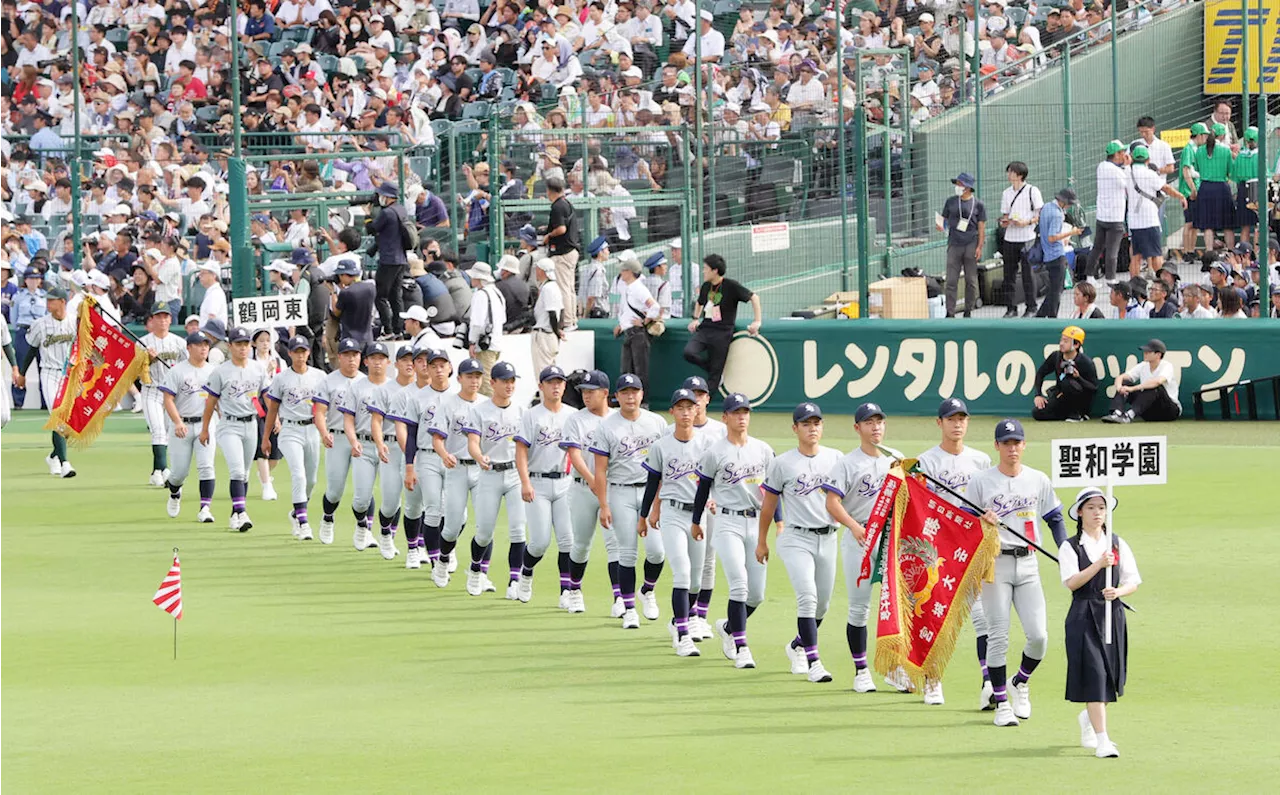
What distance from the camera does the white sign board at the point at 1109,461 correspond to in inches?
434

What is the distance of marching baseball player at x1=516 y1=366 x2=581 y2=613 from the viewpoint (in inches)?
609

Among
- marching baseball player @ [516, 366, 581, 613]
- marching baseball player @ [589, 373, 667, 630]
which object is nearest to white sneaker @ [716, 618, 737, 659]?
marching baseball player @ [589, 373, 667, 630]

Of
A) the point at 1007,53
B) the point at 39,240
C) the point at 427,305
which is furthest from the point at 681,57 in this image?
the point at 39,240

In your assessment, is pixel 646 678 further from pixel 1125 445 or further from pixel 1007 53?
pixel 1007 53

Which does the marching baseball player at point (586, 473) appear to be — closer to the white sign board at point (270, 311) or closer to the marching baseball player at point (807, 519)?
the marching baseball player at point (807, 519)

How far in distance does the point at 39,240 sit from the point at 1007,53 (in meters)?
15.7

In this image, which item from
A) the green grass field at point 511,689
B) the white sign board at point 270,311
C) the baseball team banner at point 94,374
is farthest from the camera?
the white sign board at point 270,311

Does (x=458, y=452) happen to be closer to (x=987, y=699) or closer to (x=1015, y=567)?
(x=987, y=699)

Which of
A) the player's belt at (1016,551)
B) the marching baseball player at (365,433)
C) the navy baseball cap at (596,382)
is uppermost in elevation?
the navy baseball cap at (596,382)

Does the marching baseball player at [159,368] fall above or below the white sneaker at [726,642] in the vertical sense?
above

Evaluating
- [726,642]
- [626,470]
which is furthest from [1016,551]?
[626,470]

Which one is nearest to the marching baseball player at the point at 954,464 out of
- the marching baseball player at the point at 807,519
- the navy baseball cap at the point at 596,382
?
the marching baseball player at the point at 807,519

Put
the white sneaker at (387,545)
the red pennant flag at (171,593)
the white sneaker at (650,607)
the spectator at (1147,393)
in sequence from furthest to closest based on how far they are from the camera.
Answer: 1. the spectator at (1147,393)
2. the white sneaker at (387,545)
3. the white sneaker at (650,607)
4. the red pennant flag at (171,593)

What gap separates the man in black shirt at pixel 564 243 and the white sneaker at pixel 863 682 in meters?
13.9
